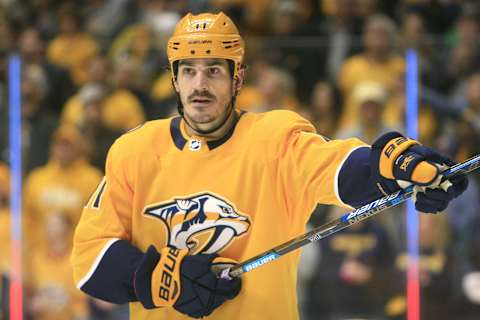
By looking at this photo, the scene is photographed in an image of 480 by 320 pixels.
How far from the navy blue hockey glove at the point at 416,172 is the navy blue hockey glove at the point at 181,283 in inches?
19.6

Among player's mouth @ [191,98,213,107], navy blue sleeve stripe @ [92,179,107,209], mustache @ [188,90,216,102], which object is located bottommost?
navy blue sleeve stripe @ [92,179,107,209]

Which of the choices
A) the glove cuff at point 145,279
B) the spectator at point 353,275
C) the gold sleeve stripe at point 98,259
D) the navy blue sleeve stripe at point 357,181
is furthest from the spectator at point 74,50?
the navy blue sleeve stripe at point 357,181

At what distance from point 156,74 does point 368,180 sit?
7.97ft

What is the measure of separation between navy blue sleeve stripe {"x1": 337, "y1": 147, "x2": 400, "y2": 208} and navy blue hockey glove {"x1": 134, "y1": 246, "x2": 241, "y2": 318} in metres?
0.38

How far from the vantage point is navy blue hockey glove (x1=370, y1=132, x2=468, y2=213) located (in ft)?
7.97

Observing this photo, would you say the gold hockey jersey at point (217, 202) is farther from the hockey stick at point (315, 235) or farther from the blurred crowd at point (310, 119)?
the blurred crowd at point (310, 119)

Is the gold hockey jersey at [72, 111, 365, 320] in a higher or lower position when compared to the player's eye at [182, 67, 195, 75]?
lower

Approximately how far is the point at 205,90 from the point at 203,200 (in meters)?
0.28

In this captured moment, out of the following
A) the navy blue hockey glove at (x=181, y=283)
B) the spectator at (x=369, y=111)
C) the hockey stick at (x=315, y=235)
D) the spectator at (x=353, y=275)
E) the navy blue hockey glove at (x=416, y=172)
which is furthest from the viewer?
the spectator at (x=353, y=275)

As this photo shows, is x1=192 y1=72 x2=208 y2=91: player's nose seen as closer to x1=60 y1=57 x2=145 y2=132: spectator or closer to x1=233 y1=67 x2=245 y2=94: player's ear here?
x1=233 y1=67 x2=245 y2=94: player's ear

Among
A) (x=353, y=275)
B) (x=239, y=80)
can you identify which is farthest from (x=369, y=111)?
(x=239, y=80)

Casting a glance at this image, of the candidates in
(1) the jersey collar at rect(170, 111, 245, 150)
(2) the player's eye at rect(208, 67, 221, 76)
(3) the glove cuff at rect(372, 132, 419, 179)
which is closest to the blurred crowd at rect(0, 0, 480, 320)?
(1) the jersey collar at rect(170, 111, 245, 150)

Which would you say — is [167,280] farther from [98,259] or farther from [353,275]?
[353,275]

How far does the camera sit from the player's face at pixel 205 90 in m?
2.81
